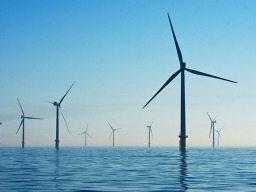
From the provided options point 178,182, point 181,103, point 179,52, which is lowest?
point 178,182

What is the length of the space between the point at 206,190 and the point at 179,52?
81.0 metres

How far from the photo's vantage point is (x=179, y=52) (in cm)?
10356

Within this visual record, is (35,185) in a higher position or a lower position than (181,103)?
lower

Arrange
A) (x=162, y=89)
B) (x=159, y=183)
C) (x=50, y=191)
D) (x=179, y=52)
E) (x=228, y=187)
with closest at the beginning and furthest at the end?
(x=50, y=191), (x=228, y=187), (x=159, y=183), (x=162, y=89), (x=179, y=52)

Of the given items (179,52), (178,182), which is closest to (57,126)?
(179,52)

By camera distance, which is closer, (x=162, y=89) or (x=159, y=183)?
(x=159, y=183)

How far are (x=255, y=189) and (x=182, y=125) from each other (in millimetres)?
69412

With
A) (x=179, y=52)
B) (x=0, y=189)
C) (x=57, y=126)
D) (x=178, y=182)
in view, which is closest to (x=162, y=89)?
(x=179, y=52)

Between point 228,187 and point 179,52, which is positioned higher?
point 179,52

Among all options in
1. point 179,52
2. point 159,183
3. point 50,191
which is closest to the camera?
point 50,191

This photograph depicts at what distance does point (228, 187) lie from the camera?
26516 mm

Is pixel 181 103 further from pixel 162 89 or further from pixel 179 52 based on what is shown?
pixel 179 52

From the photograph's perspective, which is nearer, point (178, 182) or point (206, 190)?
point (206, 190)

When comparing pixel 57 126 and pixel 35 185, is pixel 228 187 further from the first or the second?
pixel 57 126
